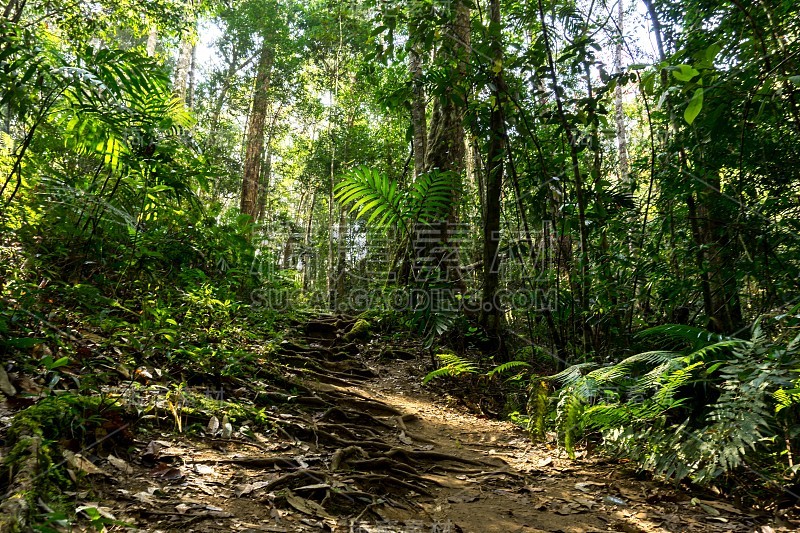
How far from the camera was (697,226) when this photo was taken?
4.72 meters

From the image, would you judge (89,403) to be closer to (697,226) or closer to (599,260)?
(599,260)

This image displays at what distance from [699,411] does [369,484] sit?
2.35m

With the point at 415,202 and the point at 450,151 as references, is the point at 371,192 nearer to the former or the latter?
the point at 415,202

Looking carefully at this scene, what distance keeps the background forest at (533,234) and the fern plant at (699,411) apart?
2 cm

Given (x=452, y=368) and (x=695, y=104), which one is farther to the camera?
(x=452, y=368)

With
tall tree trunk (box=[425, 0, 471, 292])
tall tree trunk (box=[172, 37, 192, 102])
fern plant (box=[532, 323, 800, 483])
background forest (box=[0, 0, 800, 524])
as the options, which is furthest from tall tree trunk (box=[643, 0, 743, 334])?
tall tree trunk (box=[172, 37, 192, 102])

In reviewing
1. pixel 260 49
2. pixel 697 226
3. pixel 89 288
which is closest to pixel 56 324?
pixel 89 288

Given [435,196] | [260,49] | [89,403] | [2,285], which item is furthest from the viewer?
[260,49]

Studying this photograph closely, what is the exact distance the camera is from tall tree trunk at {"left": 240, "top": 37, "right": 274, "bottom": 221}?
42.9ft

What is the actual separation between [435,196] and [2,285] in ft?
12.9

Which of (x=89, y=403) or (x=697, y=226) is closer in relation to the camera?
(x=89, y=403)

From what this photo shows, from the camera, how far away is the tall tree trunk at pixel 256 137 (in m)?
13.1

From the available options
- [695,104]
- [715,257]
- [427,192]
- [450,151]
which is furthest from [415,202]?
[695,104]

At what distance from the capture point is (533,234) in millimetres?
6969
